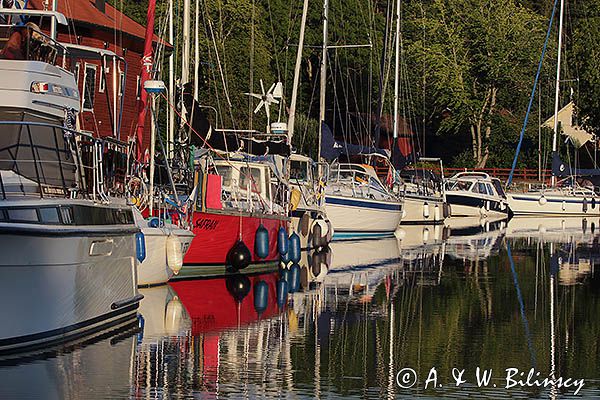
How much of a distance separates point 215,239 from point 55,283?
10545 mm

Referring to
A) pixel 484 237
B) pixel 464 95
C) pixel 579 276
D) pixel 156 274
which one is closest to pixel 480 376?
pixel 156 274

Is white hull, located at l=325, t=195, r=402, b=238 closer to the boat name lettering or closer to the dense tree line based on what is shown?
the boat name lettering

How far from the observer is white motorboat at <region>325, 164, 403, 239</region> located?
4275 cm

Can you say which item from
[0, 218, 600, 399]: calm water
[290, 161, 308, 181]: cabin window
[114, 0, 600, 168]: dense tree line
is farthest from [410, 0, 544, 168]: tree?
[0, 218, 600, 399]: calm water

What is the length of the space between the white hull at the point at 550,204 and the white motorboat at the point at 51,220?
52920 millimetres

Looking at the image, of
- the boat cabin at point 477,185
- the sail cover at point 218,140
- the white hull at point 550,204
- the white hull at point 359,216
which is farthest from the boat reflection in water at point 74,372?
the white hull at point 550,204

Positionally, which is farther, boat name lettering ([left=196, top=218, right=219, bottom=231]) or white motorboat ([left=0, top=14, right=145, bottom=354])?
boat name lettering ([left=196, top=218, right=219, bottom=231])

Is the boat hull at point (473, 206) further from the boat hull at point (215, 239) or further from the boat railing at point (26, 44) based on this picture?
the boat railing at point (26, 44)

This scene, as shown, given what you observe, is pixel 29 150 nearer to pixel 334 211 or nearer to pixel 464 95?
pixel 334 211

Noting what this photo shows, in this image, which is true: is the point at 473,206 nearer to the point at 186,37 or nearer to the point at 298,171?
the point at 298,171

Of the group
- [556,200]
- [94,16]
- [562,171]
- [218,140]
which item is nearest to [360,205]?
[94,16]

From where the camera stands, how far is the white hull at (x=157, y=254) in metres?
23.7

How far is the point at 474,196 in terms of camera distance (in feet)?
224

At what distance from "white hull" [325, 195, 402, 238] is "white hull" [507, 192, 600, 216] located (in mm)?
27200
